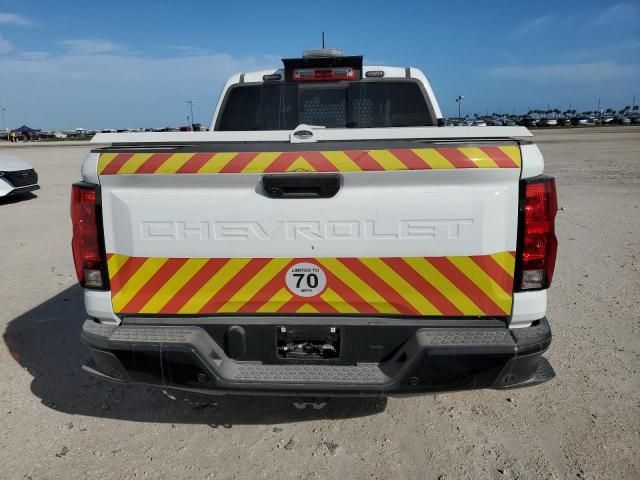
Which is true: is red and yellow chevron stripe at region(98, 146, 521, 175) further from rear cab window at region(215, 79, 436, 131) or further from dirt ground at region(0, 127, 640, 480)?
rear cab window at region(215, 79, 436, 131)

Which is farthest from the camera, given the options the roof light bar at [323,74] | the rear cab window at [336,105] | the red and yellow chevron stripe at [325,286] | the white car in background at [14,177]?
the white car in background at [14,177]

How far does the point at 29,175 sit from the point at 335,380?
11.6m

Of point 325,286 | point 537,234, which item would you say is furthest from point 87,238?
point 537,234

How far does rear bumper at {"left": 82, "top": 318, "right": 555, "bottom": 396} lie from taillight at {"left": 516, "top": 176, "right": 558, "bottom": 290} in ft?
0.89

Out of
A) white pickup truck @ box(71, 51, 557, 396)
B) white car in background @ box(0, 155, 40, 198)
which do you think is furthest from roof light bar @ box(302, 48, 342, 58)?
white car in background @ box(0, 155, 40, 198)

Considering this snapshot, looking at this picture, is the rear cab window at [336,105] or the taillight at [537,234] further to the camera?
the rear cab window at [336,105]

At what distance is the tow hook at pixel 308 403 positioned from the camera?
3.16 meters

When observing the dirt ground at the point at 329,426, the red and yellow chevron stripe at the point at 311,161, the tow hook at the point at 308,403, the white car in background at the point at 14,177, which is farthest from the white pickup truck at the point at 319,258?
the white car in background at the point at 14,177

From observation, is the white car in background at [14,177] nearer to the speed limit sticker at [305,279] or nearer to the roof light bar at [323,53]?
the roof light bar at [323,53]

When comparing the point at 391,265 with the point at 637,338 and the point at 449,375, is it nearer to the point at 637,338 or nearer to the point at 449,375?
the point at 449,375

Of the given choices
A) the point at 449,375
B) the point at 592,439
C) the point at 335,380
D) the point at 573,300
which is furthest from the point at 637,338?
the point at 335,380

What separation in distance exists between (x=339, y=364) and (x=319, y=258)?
562 millimetres

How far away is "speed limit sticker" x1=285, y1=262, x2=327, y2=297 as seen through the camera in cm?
247

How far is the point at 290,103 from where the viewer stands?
4594 mm
